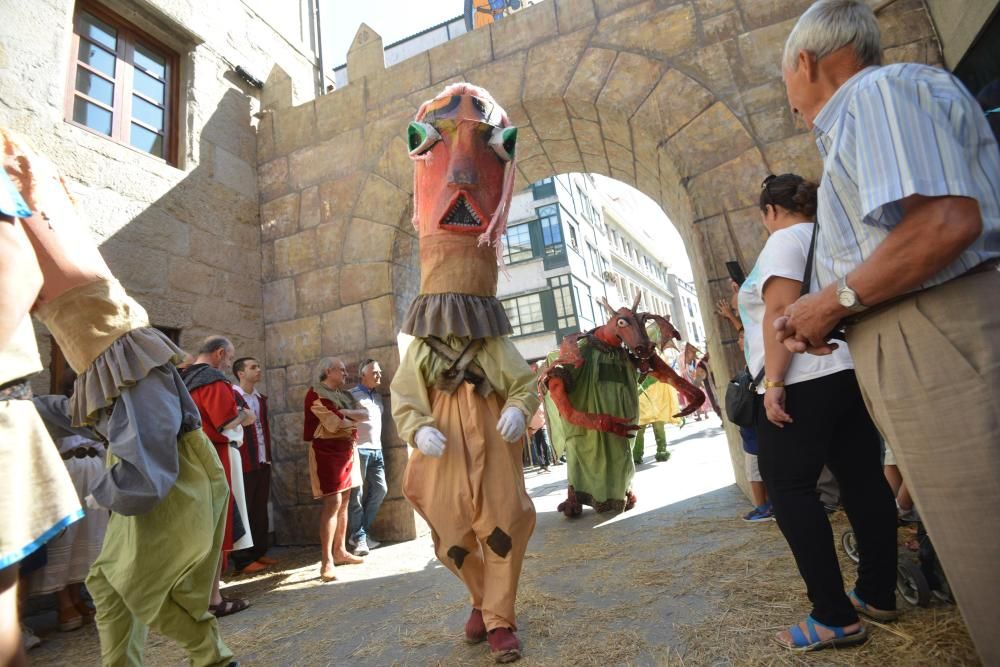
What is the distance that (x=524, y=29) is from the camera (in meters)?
4.41

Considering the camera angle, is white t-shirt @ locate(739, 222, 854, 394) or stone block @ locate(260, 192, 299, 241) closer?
white t-shirt @ locate(739, 222, 854, 394)

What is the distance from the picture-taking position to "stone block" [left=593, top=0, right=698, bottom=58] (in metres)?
3.93

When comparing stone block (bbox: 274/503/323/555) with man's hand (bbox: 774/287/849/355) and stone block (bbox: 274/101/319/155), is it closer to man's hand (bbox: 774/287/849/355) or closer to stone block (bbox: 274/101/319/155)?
stone block (bbox: 274/101/319/155)

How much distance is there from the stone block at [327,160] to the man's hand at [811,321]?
14.3ft

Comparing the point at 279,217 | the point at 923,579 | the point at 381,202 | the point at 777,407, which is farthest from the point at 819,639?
the point at 279,217

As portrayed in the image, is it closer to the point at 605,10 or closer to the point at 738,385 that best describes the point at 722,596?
the point at 738,385

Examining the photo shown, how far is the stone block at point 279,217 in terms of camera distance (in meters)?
5.12

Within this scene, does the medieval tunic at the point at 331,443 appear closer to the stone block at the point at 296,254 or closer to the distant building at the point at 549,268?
the stone block at the point at 296,254

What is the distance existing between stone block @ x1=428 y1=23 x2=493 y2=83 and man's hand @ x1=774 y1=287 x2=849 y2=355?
13.2ft

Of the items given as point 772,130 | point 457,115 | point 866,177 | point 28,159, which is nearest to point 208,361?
point 28,159

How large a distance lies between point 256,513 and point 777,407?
3921 mm

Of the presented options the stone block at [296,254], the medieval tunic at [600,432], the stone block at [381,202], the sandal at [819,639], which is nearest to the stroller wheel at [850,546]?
the sandal at [819,639]

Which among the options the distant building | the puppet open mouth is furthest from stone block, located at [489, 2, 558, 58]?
the distant building

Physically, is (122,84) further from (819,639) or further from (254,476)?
(819,639)
